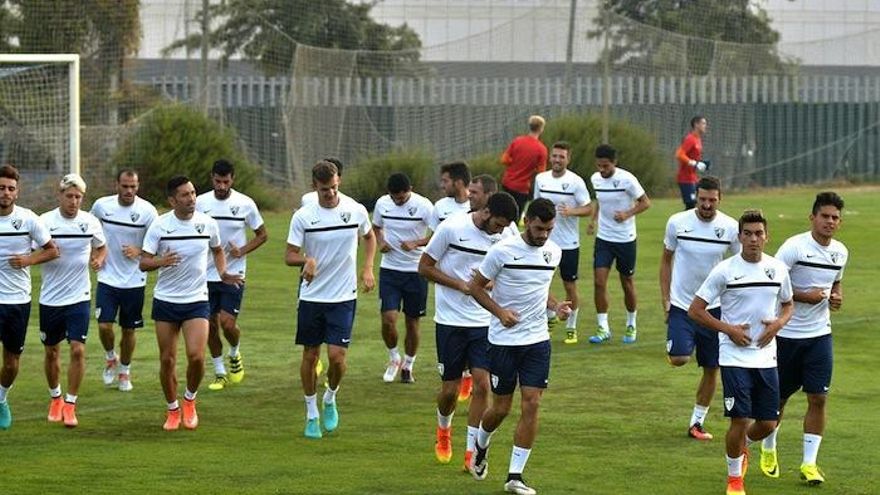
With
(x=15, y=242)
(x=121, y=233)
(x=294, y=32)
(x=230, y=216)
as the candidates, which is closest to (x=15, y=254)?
(x=15, y=242)

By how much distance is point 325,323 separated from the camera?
15758 mm

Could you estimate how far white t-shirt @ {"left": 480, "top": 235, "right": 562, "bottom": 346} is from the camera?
13148 mm

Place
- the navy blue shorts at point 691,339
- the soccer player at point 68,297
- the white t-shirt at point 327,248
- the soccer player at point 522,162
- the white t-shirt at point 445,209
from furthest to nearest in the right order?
the soccer player at point 522,162, the white t-shirt at point 445,209, the soccer player at point 68,297, the white t-shirt at point 327,248, the navy blue shorts at point 691,339

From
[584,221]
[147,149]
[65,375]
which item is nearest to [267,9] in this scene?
[147,149]

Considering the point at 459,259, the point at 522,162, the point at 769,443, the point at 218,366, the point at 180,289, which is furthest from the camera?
the point at 522,162

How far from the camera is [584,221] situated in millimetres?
34906

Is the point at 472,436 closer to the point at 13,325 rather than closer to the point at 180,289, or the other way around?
the point at 180,289

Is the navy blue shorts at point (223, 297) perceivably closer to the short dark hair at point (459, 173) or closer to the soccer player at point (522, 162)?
the short dark hair at point (459, 173)

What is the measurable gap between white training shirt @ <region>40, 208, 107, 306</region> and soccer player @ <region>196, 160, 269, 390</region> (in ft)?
5.76

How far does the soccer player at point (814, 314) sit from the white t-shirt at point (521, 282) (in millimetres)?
1866

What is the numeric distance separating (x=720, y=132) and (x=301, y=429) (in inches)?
1209

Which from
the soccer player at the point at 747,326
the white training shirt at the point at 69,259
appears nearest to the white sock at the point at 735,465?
the soccer player at the point at 747,326

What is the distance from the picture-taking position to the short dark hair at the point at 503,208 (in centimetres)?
1353

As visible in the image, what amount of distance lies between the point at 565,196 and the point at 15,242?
8.13 metres
